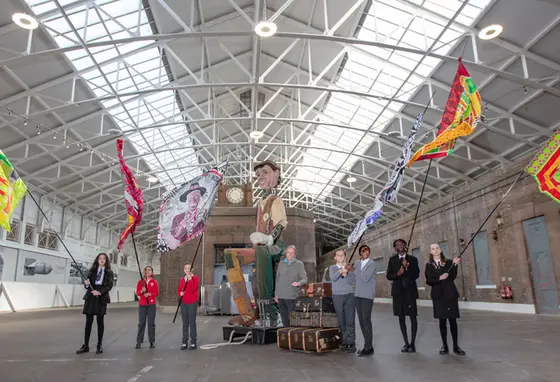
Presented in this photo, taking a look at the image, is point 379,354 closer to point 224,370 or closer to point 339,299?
point 339,299

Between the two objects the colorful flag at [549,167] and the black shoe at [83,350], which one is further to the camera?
the black shoe at [83,350]

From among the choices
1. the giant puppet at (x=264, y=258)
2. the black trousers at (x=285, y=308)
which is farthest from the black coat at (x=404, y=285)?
the giant puppet at (x=264, y=258)

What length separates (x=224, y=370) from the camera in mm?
4848

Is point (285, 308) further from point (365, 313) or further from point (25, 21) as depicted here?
point (25, 21)

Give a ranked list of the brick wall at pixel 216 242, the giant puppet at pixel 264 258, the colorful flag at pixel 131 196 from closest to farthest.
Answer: the giant puppet at pixel 264 258
the colorful flag at pixel 131 196
the brick wall at pixel 216 242

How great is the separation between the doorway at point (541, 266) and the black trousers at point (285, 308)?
35.2 feet

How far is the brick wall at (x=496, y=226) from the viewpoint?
45.7 ft

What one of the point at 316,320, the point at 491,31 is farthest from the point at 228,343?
the point at 491,31

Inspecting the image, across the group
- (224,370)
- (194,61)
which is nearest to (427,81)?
(194,61)

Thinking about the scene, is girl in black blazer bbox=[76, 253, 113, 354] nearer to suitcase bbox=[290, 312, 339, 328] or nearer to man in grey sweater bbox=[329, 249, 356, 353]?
suitcase bbox=[290, 312, 339, 328]

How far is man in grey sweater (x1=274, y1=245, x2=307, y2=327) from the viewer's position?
675 centimetres

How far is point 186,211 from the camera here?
7480 mm

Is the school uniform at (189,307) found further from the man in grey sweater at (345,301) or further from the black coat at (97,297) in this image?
the man in grey sweater at (345,301)

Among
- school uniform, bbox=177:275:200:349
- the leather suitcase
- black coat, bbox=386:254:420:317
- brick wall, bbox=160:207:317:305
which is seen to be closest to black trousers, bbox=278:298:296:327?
the leather suitcase
